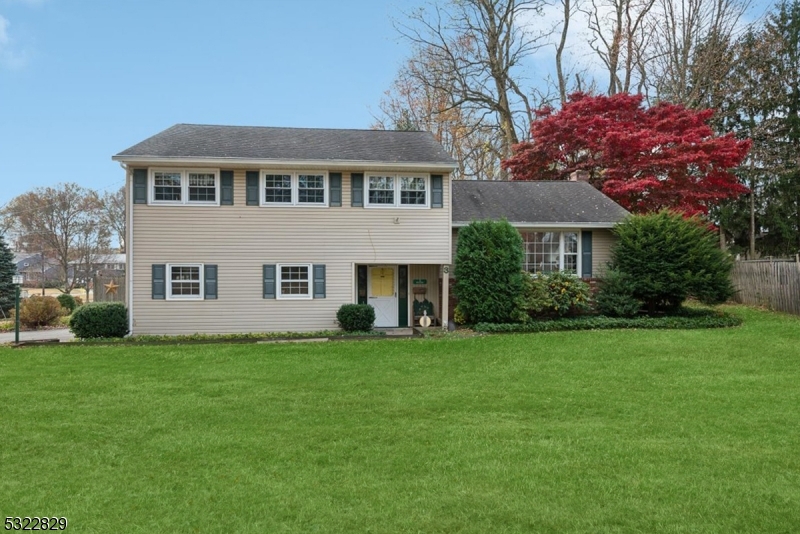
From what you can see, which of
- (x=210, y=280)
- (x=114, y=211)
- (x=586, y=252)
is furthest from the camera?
(x=114, y=211)

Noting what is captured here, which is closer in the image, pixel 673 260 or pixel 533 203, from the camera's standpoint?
pixel 673 260

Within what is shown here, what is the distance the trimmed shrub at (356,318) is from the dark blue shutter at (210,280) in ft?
10.8

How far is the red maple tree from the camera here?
20000mm

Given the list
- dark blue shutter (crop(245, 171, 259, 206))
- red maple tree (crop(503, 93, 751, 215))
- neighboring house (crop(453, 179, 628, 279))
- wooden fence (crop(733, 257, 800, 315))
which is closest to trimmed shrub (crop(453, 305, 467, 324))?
neighboring house (crop(453, 179, 628, 279))

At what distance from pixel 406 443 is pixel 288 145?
39.4 ft

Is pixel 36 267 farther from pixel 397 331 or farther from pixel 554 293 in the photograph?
pixel 554 293

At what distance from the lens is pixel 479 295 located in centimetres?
1508

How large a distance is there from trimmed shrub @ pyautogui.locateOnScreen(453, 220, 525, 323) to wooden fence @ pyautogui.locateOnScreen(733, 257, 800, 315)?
671 centimetres

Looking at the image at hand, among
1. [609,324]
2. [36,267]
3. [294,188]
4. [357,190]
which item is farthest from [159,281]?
[36,267]

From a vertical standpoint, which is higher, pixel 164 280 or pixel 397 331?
pixel 164 280

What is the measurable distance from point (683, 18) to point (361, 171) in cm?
1879

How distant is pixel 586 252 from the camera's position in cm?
1706

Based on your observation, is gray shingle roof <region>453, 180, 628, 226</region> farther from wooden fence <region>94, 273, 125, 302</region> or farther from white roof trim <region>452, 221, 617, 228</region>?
wooden fence <region>94, 273, 125, 302</region>

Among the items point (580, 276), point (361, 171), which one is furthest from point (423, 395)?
point (580, 276)
